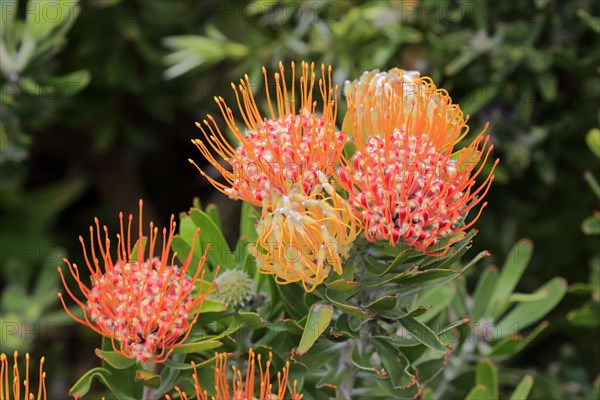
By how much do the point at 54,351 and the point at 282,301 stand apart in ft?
5.31

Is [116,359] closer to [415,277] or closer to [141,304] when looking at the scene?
[141,304]

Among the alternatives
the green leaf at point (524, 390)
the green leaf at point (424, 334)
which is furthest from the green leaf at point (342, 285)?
the green leaf at point (524, 390)

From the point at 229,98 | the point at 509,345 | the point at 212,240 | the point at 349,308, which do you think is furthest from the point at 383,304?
the point at 229,98

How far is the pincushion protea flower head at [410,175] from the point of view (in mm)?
1376

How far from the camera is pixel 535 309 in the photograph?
2.19m

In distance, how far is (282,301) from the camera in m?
1.63

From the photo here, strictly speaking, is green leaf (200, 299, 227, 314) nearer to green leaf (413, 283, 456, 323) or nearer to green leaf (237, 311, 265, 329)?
green leaf (237, 311, 265, 329)

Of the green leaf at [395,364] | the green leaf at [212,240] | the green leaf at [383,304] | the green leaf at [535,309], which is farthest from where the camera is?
the green leaf at [535,309]

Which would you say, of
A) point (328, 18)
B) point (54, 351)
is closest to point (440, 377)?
point (328, 18)

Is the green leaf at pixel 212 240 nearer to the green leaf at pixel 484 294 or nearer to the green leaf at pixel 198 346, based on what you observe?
the green leaf at pixel 198 346

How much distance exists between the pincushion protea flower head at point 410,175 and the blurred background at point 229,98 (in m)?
0.78

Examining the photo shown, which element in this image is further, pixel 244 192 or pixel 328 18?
pixel 328 18

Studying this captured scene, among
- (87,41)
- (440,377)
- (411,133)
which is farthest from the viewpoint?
(87,41)

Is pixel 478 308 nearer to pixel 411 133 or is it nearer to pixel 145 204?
pixel 411 133
